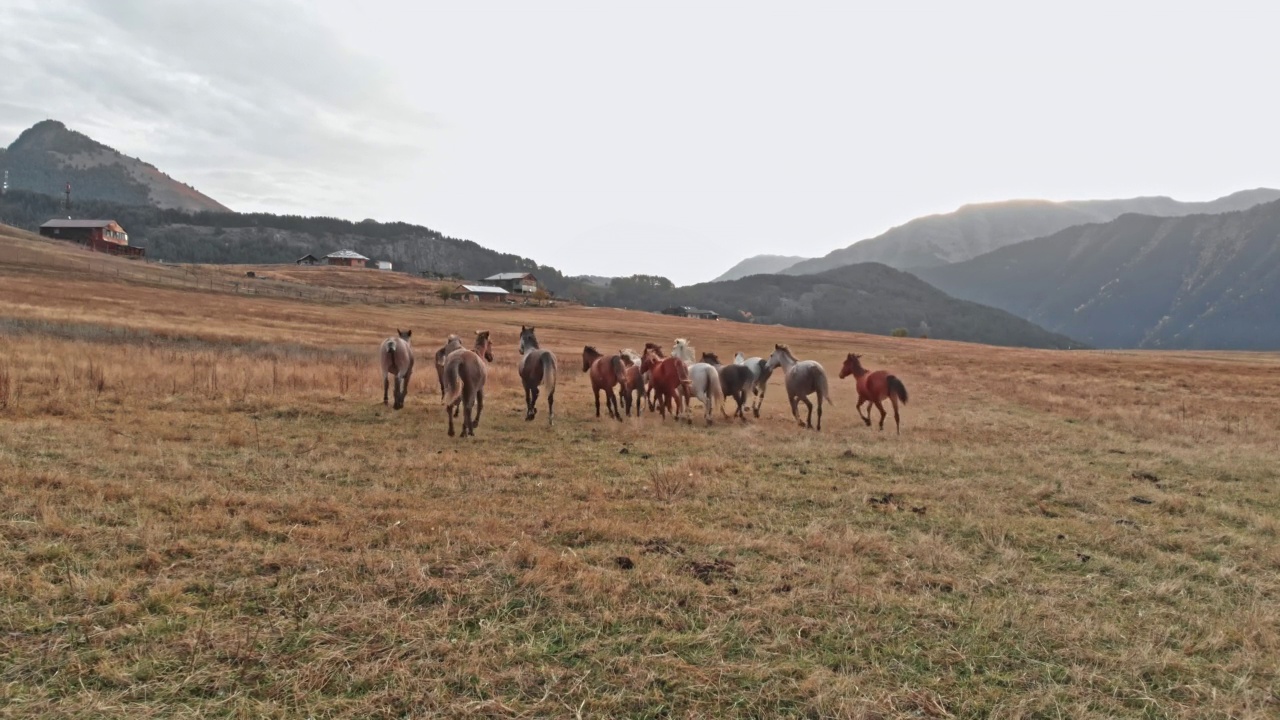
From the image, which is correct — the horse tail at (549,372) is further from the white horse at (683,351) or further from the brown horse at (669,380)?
the white horse at (683,351)

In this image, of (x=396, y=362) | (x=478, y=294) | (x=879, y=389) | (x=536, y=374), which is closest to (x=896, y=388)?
(x=879, y=389)

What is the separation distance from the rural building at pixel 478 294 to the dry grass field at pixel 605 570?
80.0m

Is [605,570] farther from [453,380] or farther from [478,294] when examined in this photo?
[478,294]

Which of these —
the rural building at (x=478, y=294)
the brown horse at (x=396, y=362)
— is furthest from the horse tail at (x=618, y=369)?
the rural building at (x=478, y=294)

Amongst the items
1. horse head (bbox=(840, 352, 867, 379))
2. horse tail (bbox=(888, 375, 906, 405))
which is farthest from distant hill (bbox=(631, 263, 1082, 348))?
horse tail (bbox=(888, 375, 906, 405))

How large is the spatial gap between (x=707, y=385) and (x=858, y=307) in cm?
15748

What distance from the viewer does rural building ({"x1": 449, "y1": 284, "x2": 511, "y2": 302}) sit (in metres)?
92.2

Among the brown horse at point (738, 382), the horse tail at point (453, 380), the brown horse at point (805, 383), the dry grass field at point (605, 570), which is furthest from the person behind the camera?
Answer: the brown horse at point (738, 382)

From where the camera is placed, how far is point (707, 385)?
1603 cm

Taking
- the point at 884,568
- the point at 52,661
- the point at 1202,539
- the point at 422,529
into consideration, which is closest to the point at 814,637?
the point at 884,568

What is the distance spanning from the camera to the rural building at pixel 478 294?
9219 cm

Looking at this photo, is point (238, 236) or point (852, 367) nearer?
point (852, 367)

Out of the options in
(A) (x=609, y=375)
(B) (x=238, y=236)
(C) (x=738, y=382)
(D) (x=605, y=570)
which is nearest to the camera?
(D) (x=605, y=570)

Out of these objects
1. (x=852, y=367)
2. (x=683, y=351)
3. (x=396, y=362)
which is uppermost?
(x=852, y=367)
